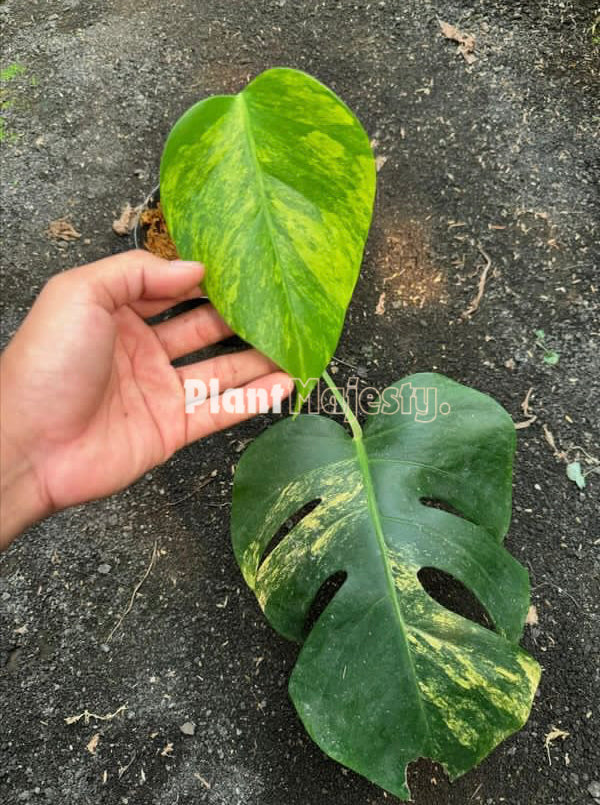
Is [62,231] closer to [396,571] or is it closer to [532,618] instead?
[396,571]

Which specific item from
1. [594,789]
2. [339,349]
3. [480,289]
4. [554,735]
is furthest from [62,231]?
[594,789]

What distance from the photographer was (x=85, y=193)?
1.65 m

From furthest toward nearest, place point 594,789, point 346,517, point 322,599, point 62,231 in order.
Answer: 1. point 62,231
2. point 322,599
3. point 594,789
4. point 346,517

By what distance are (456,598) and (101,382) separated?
0.86 meters

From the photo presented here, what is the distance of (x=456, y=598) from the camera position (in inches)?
51.6

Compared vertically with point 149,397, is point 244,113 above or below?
above

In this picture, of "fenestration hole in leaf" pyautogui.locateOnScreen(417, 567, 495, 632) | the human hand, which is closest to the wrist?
the human hand

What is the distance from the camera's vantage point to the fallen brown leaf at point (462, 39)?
5.64 ft

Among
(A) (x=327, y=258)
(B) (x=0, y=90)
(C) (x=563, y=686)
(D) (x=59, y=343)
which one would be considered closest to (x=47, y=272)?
(B) (x=0, y=90)

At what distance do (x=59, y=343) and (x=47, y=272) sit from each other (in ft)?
2.58

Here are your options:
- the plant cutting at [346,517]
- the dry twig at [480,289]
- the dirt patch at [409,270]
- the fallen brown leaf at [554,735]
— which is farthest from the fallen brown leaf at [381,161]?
the fallen brown leaf at [554,735]

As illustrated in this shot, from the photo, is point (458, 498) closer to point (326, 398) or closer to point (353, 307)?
point (326, 398)

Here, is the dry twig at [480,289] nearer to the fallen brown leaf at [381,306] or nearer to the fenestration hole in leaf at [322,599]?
the fallen brown leaf at [381,306]

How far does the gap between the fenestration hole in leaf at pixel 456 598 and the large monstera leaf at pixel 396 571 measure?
31 cm
